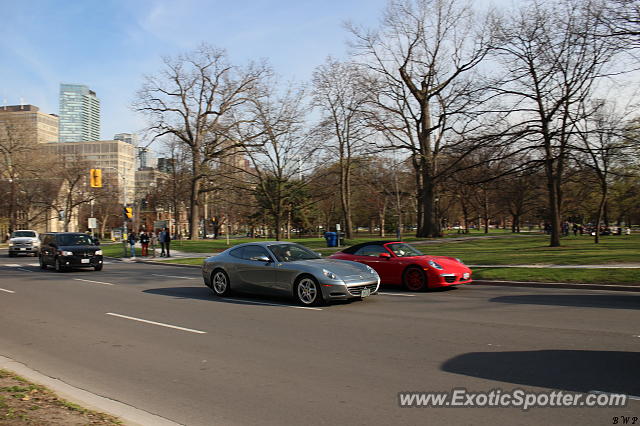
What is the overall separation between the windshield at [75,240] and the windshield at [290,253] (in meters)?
14.2

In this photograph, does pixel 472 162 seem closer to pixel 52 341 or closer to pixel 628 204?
pixel 52 341

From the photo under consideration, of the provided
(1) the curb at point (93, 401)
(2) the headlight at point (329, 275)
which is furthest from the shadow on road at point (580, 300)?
(1) the curb at point (93, 401)

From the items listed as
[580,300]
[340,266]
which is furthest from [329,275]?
[580,300]

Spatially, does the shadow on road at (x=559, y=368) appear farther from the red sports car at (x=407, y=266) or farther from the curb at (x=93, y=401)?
the red sports car at (x=407, y=266)

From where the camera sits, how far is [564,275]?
15.7m

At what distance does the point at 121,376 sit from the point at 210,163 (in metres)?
44.1

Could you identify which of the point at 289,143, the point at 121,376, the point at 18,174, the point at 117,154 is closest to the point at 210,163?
the point at 289,143

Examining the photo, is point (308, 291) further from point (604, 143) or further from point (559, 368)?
point (604, 143)

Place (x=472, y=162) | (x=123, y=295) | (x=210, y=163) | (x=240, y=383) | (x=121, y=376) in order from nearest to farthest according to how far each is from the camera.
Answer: (x=240, y=383), (x=121, y=376), (x=123, y=295), (x=472, y=162), (x=210, y=163)

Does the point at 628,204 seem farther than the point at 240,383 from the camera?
Yes

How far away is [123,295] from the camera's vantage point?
13891mm

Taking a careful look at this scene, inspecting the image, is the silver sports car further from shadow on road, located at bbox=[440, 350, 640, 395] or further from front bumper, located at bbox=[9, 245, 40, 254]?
front bumper, located at bbox=[9, 245, 40, 254]

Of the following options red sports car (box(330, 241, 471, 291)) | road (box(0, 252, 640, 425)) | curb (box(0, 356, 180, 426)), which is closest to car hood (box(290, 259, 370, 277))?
road (box(0, 252, 640, 425))

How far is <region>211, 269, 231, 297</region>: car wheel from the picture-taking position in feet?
42.6
